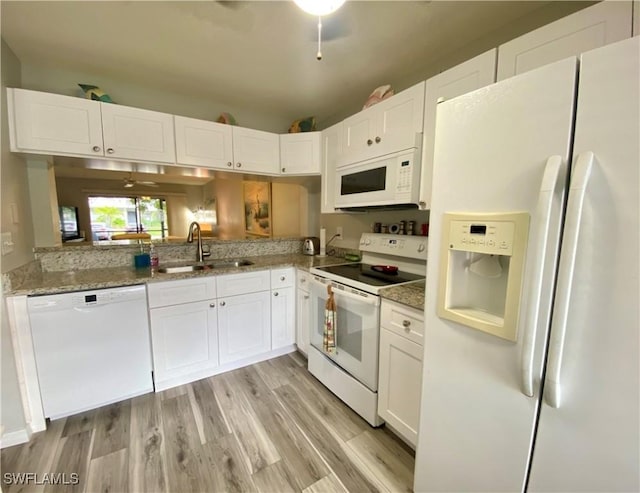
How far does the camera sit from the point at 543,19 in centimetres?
145

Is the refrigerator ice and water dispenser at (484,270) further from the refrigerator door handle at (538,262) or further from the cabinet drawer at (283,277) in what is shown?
the cabinet drawer at (283,277)

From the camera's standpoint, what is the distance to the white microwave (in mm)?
1632

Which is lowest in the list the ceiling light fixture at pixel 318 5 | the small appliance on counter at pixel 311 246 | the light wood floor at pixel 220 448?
the light wood floor at pixel 220 448

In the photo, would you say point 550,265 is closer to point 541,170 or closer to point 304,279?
point 541,170

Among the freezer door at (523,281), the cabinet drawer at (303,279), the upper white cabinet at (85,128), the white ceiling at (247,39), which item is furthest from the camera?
the cabinet drawer at (303,279)

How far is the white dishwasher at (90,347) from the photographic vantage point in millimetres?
1604

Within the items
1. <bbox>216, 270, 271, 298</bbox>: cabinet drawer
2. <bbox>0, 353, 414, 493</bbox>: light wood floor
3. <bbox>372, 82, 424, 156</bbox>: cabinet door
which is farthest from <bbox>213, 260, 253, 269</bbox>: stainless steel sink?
<bbox>372, 82, 424, 156</bbox>: cabinet door

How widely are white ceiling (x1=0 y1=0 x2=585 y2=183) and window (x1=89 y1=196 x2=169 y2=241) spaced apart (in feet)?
17.6

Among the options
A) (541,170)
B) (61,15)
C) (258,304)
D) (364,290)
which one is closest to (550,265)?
(541,170)

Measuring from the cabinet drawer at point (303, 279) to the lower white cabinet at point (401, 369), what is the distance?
0.88 metres

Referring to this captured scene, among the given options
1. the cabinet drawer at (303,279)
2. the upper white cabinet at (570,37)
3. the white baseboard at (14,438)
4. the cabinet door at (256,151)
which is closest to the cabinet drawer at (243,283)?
the cabinet drawer at (303,279)

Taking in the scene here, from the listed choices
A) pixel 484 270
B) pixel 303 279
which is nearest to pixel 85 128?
pixel 303 279

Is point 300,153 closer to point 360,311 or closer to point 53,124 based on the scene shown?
point 360,311

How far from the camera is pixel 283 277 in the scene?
7.97ft
